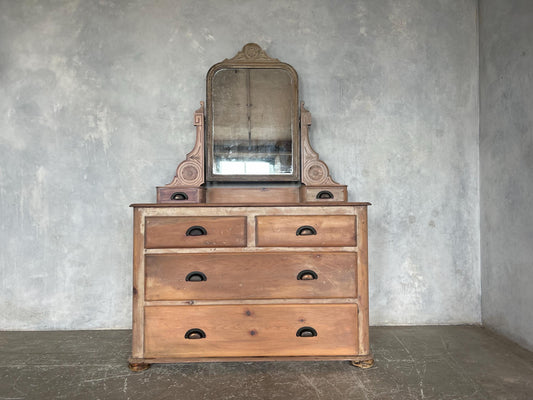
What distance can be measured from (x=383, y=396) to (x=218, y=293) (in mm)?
1086

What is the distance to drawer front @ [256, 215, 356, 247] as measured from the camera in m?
2.22

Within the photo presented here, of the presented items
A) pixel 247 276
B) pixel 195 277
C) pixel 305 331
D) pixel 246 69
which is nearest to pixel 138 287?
pixel 195 277

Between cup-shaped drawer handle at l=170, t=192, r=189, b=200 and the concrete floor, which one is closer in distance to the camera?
the concrete floor

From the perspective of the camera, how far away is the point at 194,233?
2223mm

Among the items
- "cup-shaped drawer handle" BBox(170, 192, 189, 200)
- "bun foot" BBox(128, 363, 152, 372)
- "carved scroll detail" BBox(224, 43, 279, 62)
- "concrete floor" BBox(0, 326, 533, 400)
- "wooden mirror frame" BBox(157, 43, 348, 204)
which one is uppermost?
"carved scroll detail" BBox(224, 43, 279, 62)

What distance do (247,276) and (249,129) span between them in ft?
4.08

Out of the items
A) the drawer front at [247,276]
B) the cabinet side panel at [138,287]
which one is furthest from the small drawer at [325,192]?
the cabinet side panel at [138,287]

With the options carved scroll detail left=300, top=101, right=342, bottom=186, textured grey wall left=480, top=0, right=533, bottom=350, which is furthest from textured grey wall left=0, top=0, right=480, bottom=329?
carved scroll detail left=300, top=101, right=342, bottom=186

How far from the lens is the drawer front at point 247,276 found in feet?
7.20

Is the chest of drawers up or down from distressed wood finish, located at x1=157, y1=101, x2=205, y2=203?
down

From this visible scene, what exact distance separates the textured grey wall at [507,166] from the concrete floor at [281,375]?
0.34 metres

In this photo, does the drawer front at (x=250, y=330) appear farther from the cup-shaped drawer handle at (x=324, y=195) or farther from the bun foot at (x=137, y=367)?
the cup-shaped drawer handle at (x=324, y=195)

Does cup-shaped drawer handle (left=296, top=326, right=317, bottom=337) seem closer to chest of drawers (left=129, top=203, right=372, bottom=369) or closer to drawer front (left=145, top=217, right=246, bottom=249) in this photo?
chest of drawers (left=129, top=203, right=372, bottom=369)

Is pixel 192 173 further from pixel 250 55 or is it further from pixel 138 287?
pixel 250 55
